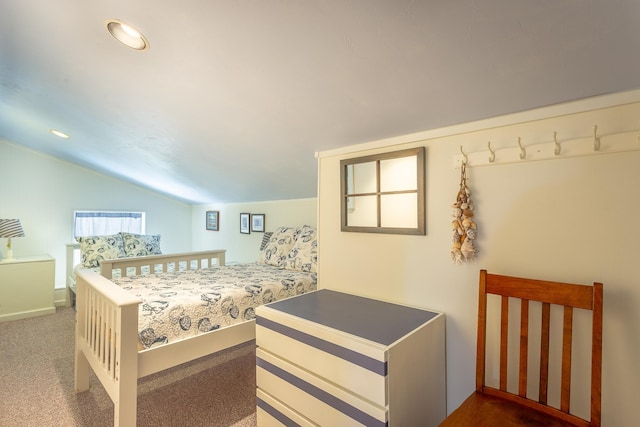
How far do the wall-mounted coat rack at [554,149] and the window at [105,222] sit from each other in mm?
4967

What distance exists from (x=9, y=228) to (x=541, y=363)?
4.95 metres

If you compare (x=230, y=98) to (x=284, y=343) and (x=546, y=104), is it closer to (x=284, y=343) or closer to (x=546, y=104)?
(x=284, y=343)

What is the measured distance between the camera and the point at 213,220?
459 cm

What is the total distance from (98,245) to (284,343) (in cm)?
340

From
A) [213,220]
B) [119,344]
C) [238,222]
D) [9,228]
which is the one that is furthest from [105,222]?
[119,344]

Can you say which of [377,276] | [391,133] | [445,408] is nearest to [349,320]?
[377,276]

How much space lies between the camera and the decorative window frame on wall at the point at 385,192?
61.6 inches

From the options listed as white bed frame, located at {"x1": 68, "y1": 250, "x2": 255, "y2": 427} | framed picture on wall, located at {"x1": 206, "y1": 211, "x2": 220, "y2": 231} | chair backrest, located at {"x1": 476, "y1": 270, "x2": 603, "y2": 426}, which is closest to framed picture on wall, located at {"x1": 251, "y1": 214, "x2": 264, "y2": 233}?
framed picture on wall, located at {"x1": 206, "y1": 211, "x2": 220, "y2": 231}

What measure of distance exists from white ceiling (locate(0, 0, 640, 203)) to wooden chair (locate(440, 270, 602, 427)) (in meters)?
0.73

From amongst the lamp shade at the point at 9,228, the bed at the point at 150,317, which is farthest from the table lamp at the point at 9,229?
the bed at the point at 150,317

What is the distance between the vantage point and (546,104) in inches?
45.2

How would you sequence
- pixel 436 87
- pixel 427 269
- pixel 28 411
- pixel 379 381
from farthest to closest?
pixel 28 411, pixel 427 269, pixel 436 87, pixel 379 381

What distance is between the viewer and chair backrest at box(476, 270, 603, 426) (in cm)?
95

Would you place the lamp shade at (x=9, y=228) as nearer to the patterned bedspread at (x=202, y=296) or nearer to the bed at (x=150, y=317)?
the bed at (x=150, y=317)
